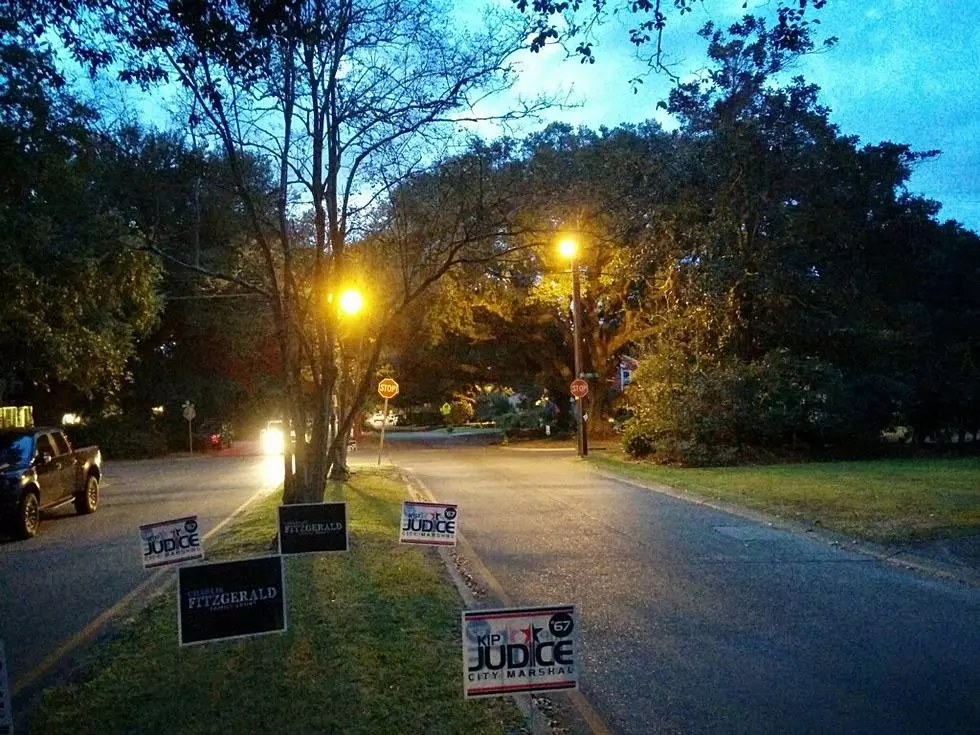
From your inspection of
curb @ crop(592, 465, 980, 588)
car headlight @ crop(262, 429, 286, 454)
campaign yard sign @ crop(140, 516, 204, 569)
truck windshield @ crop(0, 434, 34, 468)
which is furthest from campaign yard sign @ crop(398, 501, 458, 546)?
car headlight @ crop(262, 429, 286, 454)

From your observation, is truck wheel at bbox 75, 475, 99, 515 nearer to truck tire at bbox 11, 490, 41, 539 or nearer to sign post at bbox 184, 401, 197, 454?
truck tire at bbox 11, 490, 41, 539

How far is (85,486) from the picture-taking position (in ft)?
62.5

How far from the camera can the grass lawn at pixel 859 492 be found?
44.9ft

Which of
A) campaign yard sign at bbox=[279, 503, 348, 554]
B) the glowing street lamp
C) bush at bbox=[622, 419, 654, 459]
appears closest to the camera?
campaign yard sign at bbox=[279, 503, 348, 554]

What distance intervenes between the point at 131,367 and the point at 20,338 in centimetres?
2148

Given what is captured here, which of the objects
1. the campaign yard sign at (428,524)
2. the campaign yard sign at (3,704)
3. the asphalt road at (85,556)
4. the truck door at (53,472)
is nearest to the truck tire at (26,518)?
the asphalt road at (85,556)

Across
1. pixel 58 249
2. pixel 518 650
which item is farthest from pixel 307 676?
pixel 58 249

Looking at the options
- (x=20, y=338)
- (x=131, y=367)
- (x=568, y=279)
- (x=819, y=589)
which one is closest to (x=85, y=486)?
(x=20, y=338)

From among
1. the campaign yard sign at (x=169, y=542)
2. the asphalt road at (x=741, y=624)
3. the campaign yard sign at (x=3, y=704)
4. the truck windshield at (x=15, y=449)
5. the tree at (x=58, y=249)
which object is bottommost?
the asphalt road at (x=741, y=624)

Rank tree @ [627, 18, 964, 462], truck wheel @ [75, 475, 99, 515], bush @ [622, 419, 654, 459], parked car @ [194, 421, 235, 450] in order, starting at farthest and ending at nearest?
1. parked car @ [194, 421, 235, 450]
2. bush @ [622, 419, 654, 459]
3. tree @ [627, 18, 964, 462]
4. truck wheel @ [75, 475, 99, 515]

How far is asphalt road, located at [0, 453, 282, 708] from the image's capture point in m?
8.74

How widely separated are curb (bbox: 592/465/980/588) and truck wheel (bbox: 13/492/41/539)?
11.7m

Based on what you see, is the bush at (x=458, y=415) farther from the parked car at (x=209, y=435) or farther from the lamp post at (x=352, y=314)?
the lamp post at (x=352, y=314)

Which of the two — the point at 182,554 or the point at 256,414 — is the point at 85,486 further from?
the point at 256,414
